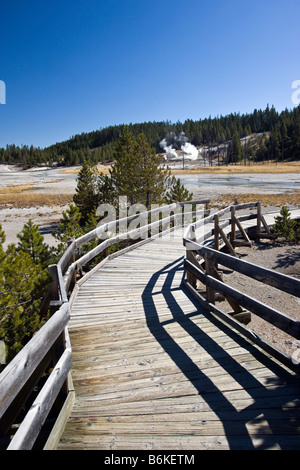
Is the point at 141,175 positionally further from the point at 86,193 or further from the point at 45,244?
the point at 45,244

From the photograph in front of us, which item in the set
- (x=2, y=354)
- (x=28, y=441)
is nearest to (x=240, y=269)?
(x=28, y=441)

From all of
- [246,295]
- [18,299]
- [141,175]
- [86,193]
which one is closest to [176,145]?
[86,193]

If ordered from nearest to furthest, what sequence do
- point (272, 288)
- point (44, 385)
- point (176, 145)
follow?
point (44, 385) → point (272, 288) → point (176, 145)

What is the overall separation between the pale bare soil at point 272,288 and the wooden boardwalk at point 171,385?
3.23 metres

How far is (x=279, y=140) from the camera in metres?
105

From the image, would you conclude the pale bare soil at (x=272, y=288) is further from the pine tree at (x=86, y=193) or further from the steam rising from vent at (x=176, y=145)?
the steam rising from vent at (x=176, y=145)

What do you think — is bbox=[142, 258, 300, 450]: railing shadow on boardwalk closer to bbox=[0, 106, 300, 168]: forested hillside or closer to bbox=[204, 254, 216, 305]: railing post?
bbox=[204, 254, 216, 305]: railing post

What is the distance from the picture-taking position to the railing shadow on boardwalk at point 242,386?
242 centimetres

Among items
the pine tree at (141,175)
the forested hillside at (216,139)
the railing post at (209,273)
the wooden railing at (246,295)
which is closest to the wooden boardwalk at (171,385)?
the wooden railing at (246,295)

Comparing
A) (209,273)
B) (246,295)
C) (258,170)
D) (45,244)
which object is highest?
(258,170)

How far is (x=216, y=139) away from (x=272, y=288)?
483 ft

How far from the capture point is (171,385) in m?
3.14

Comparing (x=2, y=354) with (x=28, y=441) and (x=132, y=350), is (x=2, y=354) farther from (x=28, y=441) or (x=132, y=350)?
(x=28, y=441)

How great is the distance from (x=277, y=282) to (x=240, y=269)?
0.75 meters
